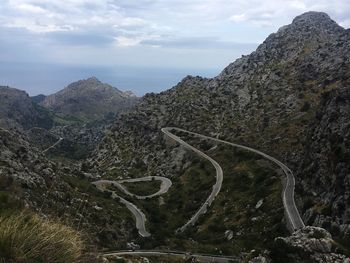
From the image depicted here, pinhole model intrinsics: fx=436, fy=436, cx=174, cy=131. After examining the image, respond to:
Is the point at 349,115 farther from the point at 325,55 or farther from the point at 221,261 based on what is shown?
the point at 325,55

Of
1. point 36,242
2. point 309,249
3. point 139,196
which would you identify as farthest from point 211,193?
point 36,242

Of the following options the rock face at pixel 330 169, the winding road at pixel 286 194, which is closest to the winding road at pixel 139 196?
the winding road at pixel 286 194

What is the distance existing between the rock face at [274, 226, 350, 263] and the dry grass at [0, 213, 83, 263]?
19.5 metres

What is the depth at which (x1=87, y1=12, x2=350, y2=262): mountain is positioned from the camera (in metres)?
67.2

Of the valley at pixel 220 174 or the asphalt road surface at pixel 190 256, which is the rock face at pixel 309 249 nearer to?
the valley at pixel 220 174

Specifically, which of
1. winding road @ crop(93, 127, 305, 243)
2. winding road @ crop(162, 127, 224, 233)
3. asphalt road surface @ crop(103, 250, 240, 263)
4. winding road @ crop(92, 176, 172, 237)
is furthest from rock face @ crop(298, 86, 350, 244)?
winding road @ crop(92, 176, 172, 237)

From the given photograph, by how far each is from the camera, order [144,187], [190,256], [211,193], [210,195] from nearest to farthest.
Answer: [190,256]
[210,195]
[211,193]
[144,187]

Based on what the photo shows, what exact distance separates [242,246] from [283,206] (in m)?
11.6

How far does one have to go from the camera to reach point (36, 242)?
8.76 meters

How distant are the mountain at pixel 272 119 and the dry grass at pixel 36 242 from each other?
160 ft

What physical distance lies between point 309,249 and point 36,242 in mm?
21155

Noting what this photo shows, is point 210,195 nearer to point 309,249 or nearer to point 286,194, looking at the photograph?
point 286,194

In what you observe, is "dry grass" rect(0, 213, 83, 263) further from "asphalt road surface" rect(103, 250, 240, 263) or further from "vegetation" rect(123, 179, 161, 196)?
"vegetation" rect(123, 179, 161, 196)

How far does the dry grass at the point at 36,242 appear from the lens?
8.45m
